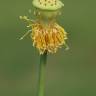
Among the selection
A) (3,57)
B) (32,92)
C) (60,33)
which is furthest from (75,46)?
(60,33)

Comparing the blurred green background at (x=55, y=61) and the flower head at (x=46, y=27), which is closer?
the flower head at (x=46, y=27)

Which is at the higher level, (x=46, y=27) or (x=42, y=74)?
(x=46, y=27)

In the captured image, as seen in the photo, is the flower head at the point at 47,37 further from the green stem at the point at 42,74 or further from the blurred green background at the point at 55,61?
the blurred green background at the point at 55,61

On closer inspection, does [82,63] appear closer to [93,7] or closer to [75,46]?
[75,46]

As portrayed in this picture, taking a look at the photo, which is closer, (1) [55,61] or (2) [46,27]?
(2) [46,27]

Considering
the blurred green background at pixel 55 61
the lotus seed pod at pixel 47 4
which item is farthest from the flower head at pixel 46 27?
the blurred green background at pixel 55 61

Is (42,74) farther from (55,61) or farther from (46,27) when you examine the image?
(55,61)

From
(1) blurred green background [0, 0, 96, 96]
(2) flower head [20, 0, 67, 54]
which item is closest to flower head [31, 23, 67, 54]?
(2) flower head [20, 0, 67, 54]

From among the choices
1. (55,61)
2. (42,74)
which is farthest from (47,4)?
(55,61)
